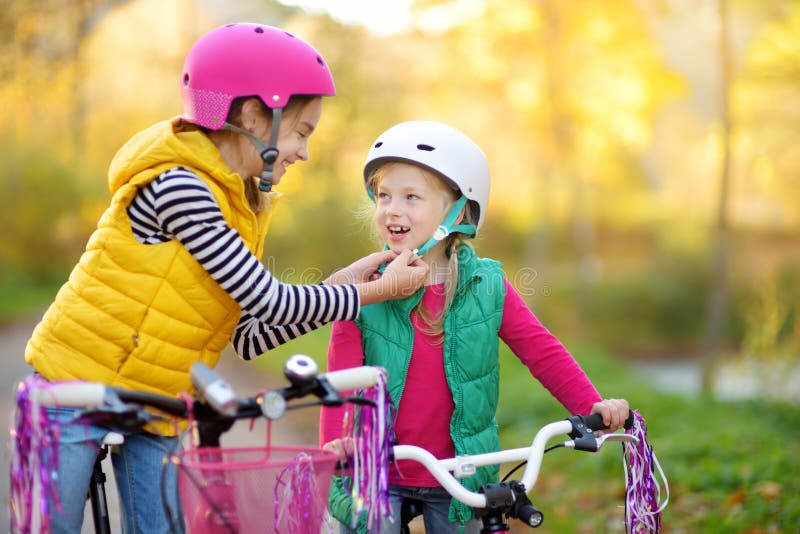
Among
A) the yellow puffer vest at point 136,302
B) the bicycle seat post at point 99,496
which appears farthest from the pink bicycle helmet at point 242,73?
the bicycle seat post at point 99,496

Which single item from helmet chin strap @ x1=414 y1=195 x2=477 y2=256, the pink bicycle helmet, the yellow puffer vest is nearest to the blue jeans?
the yellow puffer vest

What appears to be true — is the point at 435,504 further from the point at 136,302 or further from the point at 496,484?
the point at 136,302

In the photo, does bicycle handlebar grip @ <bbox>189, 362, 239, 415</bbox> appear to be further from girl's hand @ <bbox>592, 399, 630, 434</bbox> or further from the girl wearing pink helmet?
girl's hand @ <bbox>592, 399, 630, 434</bbox>

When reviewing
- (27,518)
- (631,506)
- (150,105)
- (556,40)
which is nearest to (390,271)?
(631,506)

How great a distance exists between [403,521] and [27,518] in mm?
1326

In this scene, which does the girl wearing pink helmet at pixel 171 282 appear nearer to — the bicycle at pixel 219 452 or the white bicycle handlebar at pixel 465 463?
the bicycle at pixel 219 452

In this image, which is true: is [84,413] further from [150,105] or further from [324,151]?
[150,105]

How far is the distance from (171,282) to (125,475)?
65 cm

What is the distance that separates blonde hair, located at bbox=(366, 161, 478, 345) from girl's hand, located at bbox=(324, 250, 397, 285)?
21 cm

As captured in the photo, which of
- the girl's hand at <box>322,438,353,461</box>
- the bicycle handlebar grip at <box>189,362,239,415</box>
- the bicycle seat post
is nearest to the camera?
the bicycle handlebar grip at <box>189,362,239,415</box>

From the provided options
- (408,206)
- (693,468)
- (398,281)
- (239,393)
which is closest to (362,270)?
(398,281)

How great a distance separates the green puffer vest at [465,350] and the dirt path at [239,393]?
1.07 metres

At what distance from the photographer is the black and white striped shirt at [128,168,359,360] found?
8.78ft

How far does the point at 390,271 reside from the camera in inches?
120
